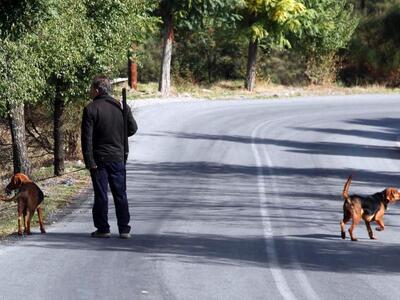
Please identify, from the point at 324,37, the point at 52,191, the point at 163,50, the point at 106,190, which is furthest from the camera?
the point at 324,37

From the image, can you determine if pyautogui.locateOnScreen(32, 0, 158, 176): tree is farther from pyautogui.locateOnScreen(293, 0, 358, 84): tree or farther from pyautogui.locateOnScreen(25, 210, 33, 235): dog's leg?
pyautogui.locateOnScreen(293, 0, 358, 84): tree

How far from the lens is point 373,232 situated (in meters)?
12.5

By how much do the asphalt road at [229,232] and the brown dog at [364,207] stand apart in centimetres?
27


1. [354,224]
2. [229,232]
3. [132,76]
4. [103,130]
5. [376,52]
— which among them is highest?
[103,130]

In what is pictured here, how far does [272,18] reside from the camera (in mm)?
43000

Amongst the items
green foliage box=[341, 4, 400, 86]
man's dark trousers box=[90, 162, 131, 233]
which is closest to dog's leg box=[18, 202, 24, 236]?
man's dark trousers box=[90, 162, 131, 233]

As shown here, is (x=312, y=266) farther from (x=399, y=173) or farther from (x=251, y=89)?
(x=251, y=89)

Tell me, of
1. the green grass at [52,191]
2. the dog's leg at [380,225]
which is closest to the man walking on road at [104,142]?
the green grass at [52,191]

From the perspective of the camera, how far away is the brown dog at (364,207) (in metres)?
11.5

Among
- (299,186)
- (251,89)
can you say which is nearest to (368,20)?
(251,89)

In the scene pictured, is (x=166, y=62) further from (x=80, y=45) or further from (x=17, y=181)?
(x=17, y=181)

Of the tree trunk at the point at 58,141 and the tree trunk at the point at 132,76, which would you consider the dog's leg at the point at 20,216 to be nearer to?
the tree trunk at the point at 58,141

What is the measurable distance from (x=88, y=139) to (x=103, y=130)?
229mm

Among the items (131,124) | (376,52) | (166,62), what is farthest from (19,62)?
(376,52)
